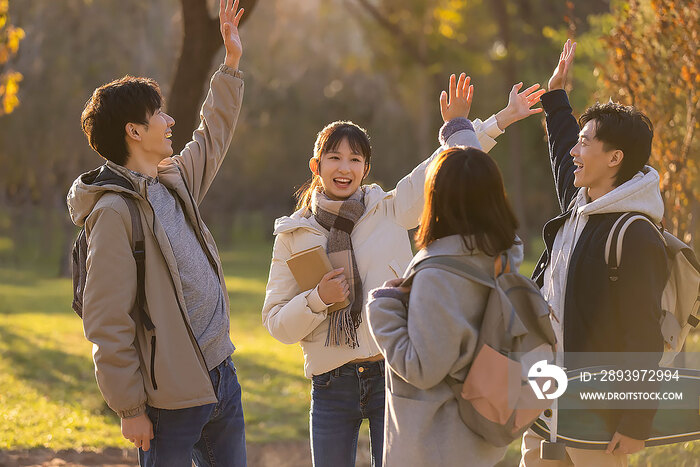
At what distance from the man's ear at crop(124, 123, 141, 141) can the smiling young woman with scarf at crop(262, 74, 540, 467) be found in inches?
28.1

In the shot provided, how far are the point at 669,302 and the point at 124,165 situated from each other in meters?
2.14

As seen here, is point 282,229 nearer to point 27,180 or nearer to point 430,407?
point 430,407

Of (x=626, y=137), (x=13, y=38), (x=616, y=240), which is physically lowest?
(x=616, y=240)

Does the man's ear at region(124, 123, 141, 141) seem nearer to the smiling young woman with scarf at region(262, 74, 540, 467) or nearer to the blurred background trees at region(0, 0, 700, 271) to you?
the smiling young woman with scarf at region(262, 74, 540, 467)

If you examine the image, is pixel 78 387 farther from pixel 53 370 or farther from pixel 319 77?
pixel 319 77

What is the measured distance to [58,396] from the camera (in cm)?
913

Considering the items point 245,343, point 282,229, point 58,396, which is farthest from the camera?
point 245,343

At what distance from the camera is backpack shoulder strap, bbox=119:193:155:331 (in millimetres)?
3020

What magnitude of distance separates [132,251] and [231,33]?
121 cm

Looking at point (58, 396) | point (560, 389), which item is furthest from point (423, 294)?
point (58, 396)

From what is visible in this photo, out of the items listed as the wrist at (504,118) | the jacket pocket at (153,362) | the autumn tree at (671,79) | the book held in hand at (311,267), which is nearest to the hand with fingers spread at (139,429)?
the jacket pocket at (153,362)

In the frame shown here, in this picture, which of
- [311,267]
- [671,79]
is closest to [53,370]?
[671,79]

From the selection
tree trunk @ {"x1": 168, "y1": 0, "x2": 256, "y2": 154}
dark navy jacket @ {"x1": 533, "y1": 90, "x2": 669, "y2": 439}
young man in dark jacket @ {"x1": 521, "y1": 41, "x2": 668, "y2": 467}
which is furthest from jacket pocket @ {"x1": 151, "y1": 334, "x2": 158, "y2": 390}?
tree trunk @ {"x1": 168, "y1": 0, "x2": 256, "y2": 154}

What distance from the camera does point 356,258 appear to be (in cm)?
354
